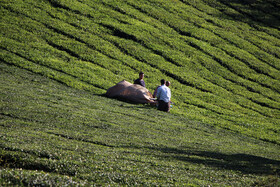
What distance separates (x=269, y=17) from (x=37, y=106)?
65016 millimetres


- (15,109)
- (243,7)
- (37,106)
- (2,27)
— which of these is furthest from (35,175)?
(243,7)

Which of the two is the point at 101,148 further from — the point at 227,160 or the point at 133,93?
the point at 133,93

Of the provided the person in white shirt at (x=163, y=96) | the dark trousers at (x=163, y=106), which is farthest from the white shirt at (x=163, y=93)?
the dark trousers at (x=163, y=106)

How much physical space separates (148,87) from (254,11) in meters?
47.9

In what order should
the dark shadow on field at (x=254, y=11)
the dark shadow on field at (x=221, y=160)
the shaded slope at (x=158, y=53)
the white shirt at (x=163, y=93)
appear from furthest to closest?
the dark shadow on field at (x=254, y=11) → the shaded slope at (x=158, y=53) → the white shirt at (x=163, y=93) → the dark shadow on field at (x=221, y=160)

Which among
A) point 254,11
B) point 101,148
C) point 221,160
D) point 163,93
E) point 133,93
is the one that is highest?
point 254,11

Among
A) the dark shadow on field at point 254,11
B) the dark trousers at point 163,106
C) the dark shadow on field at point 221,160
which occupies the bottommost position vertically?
the dark trousers at point 163,106

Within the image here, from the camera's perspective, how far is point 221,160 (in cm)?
1351

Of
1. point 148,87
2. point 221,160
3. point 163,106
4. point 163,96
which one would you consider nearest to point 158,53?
point 148,87

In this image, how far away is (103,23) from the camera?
144 feet

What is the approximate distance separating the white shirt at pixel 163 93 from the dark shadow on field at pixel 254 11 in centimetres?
4297

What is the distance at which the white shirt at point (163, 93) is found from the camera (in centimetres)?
2386

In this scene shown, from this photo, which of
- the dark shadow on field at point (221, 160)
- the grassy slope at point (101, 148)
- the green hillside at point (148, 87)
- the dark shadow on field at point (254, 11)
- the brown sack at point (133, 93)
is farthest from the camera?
the dark shadow on field at point (254, 11)

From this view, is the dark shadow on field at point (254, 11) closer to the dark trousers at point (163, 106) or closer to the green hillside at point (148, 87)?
the green hillside at point (148, 87)
